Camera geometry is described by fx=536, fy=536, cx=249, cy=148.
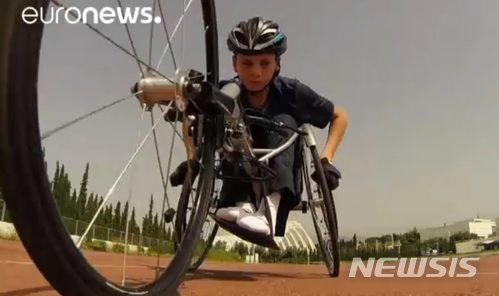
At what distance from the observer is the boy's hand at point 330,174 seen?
2074mm

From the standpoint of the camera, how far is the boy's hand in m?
2.07

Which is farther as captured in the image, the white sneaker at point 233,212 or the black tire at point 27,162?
the white sneaker at point 233,212

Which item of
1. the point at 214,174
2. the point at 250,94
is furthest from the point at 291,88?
the point at 214,174

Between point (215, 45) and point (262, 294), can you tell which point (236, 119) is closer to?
point (215, 45)

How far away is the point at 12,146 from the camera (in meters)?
0.56

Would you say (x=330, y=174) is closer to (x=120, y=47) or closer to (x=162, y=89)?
(x=162, y=89)

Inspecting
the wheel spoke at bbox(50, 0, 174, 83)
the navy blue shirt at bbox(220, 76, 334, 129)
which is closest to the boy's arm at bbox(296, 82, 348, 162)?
the navy blue shirt at bbox(220, 76, 334, 129)

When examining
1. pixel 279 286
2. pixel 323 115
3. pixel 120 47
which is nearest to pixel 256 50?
pixel 323 115

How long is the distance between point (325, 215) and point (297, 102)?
0.52m

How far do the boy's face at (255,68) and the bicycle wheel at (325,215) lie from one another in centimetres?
32

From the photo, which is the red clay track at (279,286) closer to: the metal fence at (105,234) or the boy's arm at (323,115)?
the metal fence at (105,234)

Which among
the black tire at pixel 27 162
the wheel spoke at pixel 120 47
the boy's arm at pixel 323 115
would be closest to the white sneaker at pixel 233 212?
the boy's arm at pixel 323 115

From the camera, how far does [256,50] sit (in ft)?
6.22

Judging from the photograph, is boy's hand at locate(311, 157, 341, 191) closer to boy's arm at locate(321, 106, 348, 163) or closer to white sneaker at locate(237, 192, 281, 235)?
boy's arm at locate(321, 106, 348, 163)
